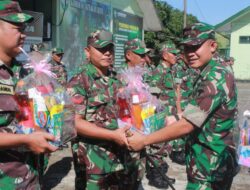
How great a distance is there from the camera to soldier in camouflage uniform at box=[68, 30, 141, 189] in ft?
10.0


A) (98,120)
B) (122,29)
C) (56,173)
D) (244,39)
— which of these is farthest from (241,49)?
(98,120)

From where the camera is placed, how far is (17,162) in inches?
87.6

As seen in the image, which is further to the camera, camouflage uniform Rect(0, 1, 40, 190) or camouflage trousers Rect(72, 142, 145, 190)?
camouflage trousers Rect(72, 142, 145, 190)

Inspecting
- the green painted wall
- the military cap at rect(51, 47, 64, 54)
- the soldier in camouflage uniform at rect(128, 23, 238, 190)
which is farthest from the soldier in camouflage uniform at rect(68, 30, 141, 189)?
the green painted wall

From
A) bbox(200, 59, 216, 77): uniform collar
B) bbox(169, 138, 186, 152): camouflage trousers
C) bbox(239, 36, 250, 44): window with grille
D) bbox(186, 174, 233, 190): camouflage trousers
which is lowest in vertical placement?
bbox(169, 138, 186, 152): camouflage trousers

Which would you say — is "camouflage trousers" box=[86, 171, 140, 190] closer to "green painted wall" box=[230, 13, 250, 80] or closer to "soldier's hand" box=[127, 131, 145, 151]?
Result: "soldier's hand" box=[127, 131, 145, 151]

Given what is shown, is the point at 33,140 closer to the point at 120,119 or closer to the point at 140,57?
the point at 120,119

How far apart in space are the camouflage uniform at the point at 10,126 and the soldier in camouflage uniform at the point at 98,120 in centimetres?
80

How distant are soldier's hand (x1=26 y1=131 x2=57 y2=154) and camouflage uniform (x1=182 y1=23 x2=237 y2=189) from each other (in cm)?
100

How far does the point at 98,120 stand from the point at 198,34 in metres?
1.08

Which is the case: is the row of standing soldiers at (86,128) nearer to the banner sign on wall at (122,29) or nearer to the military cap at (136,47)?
the military cap at (136,47)

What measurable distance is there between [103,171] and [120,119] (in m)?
0.49

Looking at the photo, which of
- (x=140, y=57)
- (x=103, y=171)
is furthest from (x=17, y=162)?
(x=140, y=57)

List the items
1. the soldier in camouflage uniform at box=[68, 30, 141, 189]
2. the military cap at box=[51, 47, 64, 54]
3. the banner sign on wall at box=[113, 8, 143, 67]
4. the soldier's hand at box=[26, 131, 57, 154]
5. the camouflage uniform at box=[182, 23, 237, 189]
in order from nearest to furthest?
the soldier's hand at box=[26, 131, 57, 154]
the camouflage uniform at box=[182, 23, 237, 189]
the soldier in camouflage uniform at box=[68, 30, 141, 189]
the military cap at box=[51, 47, 64, 54]
the banner sign on wall at box=[113, 8, 143, 67]
